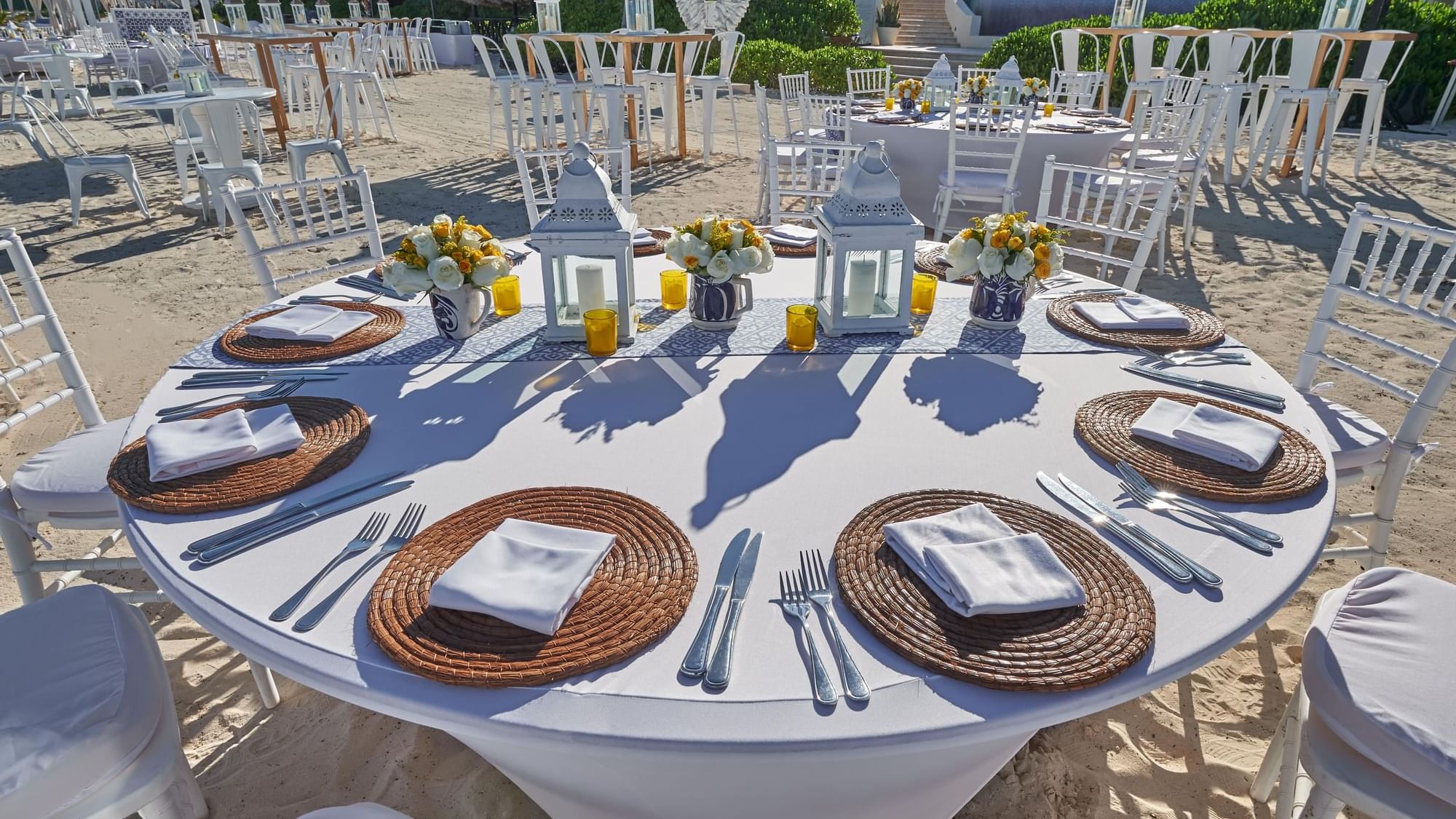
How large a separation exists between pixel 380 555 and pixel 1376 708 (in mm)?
1452

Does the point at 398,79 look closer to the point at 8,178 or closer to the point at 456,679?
the point at 8,178

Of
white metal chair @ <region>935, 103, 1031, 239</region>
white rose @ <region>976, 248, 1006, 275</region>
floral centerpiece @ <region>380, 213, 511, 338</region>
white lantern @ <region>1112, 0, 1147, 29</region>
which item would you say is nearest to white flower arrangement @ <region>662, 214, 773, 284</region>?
floral centerpiece @ <region>380, 213, 511, 338</region>

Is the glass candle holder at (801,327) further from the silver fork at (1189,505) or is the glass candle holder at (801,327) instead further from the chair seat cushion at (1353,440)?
the chair seat cushion at (1353,440)

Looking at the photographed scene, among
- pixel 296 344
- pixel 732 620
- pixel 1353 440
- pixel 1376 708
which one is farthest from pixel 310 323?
pixel 1353 440

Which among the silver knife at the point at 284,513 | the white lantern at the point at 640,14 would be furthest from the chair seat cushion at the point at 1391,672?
the white lantern at the point at 640,14

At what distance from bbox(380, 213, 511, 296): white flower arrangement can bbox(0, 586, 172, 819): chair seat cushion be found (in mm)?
784

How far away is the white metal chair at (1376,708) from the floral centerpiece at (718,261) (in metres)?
1.24

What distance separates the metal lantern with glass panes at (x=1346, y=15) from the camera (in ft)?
21.3

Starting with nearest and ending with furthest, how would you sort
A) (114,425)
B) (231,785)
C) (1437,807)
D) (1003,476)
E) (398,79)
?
1. (1437,807)
2. (1003,476)
3. (231,785)
4. (114,425)
5. (398,79)

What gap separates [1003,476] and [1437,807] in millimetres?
725

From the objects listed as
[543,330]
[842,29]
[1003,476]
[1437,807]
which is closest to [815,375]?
[1003,476]

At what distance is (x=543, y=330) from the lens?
1833 mm

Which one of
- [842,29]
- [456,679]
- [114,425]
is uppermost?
[842,29]

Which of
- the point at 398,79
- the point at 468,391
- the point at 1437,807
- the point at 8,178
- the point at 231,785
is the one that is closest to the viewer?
the point at 1437,807
